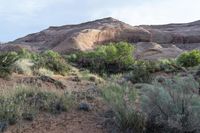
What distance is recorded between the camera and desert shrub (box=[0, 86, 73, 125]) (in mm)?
10914

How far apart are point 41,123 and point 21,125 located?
1.46 feet

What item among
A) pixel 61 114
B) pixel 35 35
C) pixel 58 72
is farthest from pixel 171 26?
pixel 61 114

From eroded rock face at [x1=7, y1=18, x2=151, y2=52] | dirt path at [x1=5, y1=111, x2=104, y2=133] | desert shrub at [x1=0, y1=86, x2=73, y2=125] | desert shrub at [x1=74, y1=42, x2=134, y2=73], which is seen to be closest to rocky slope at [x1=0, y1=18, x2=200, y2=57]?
eroded rock face at [x1=7, y1=18, x2=151, y2=52]

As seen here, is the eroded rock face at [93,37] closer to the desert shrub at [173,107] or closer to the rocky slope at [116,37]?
the rocky slope at [116,37]

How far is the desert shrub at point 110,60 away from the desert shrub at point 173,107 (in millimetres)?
18701

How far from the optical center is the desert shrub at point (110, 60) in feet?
99.5

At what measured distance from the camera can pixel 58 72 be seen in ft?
76.9

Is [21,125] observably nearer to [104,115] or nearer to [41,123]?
[41,123]

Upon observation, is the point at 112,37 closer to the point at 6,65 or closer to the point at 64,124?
the point at 6,65

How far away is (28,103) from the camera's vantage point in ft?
38.8

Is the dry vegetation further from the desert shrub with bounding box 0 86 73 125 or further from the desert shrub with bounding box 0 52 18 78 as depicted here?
the desert shrub with bounding box 0 52 18 78

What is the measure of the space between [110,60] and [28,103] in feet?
64.6

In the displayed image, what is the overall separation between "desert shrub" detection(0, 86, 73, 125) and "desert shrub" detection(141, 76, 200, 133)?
83.3 inches

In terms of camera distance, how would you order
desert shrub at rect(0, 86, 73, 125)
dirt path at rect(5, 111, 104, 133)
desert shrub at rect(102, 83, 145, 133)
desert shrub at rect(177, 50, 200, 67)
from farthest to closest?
desert shrub at rect(177, 50, 200, 67)
desert shrub at rect(0, 86, 73, 125)
dirt path at rect(5, 111, 104, 133)
desert shrub at rect(102, 83, 145, 133)
